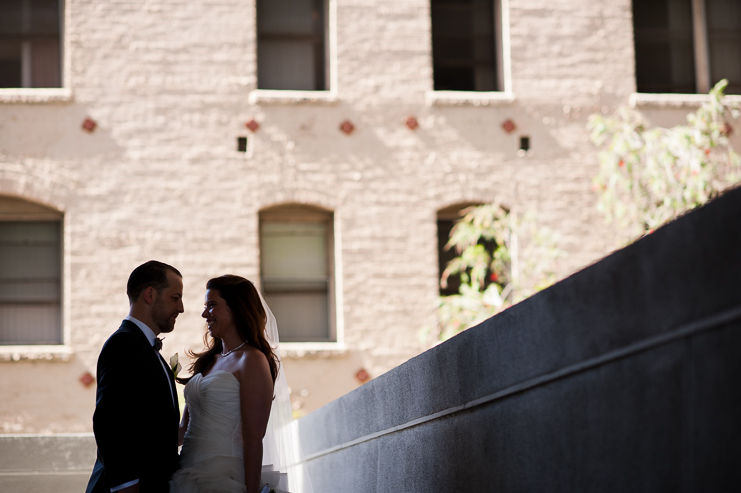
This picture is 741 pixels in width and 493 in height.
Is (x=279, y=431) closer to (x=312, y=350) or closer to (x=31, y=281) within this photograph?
(x=312, y=350)

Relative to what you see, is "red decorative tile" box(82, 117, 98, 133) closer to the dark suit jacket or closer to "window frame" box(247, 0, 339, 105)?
"window frame" box(247, 0, 339, 105)

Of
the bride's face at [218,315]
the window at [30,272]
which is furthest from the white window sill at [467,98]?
the bride's face at [218,315]

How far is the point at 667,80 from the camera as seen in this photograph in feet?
41.4

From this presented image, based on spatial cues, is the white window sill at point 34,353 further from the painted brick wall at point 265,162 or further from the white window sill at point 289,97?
the white window sill at point 289,97

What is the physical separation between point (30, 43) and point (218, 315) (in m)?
9.10

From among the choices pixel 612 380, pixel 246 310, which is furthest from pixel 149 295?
pixel 612 380

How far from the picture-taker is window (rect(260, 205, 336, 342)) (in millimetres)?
11500

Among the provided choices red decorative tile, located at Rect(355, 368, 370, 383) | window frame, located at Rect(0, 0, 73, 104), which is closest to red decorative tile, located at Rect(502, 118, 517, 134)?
red decorative tile, located at Rect(355, 368, 370, 383)

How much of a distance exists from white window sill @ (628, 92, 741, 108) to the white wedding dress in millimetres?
9843

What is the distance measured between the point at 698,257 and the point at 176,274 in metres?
2.65

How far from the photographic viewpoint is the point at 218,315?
12.6 feet

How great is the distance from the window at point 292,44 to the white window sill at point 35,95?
266cm

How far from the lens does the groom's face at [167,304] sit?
3.72 m

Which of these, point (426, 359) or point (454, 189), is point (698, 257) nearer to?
point (426, 359)
